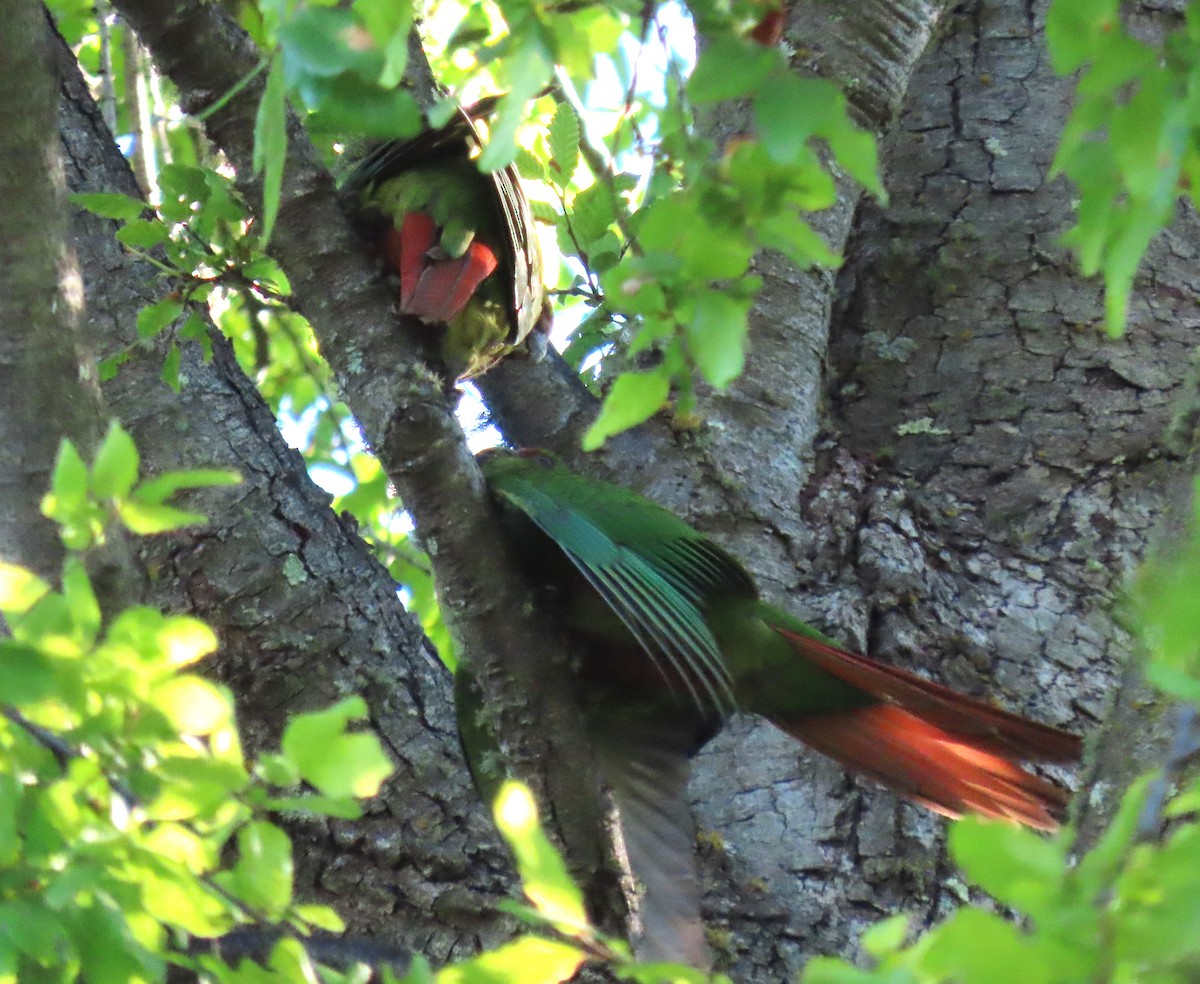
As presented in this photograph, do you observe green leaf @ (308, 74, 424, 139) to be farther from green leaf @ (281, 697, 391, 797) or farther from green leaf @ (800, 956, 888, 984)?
green leaf @ (800, 956, 888, 984)

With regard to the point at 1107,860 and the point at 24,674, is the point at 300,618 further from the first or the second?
the point at 1107,860

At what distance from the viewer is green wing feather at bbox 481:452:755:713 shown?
6.74 feet

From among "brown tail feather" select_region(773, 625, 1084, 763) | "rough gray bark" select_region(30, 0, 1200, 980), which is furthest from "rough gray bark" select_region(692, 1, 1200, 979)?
"brown tail feather" select_region(773, 625, 1084, 763)

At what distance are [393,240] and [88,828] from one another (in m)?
1.41

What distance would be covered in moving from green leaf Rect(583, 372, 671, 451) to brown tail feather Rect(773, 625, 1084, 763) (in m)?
1.09

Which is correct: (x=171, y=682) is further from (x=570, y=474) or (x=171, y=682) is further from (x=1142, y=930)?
(x=570, y=474)

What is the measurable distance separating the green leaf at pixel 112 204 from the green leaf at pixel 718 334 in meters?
1.13

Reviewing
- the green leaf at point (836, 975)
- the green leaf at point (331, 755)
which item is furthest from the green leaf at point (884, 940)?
the green leaf at point (331, 755)

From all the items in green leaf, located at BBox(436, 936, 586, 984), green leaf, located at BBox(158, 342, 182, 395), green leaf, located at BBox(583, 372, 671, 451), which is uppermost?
green leaf, located at BBox(158, 342, 182, 395)

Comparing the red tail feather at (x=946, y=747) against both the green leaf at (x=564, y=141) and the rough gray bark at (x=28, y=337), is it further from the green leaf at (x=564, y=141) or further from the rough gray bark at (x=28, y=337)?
the rough gray bark at (x=28, y=337)

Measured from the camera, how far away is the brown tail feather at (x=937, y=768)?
2.09m

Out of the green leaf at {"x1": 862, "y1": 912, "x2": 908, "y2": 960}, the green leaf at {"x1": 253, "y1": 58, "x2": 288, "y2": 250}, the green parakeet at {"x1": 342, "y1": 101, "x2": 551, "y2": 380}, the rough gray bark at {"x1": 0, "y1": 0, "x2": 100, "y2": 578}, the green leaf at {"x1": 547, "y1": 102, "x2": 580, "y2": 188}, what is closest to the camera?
the green leaf at {"x1": 862, "y1": 912, "x2": 908, "y2": 960}

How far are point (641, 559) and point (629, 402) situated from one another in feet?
3.23

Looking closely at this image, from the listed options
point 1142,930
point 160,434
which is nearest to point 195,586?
point 160,434
